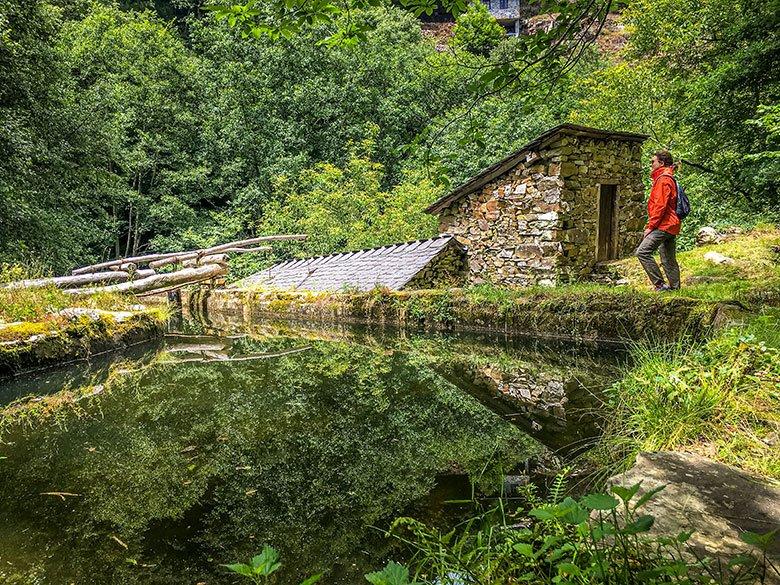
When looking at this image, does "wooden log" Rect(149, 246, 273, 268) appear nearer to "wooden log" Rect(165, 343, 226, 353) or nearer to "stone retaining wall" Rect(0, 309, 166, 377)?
"stone retaining wall" Rect(0, 309, 166, 377)

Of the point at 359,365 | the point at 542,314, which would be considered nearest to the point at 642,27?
the point at 542,314

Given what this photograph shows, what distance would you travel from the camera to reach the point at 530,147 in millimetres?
10570

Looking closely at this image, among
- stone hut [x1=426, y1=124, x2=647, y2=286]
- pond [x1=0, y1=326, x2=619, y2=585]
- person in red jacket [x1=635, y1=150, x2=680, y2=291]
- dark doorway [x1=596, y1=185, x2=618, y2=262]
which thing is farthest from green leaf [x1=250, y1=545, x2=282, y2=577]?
dark doorway [x1=596, y1=185, x2=618, y2=262]

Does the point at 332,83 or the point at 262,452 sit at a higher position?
the point at 332,83

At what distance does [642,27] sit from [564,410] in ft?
62.7

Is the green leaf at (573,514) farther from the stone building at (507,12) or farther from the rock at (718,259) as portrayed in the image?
the stone building at (507,12)

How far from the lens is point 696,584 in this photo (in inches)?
52.1

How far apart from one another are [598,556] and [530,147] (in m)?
10.2

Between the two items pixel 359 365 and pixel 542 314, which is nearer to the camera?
pixel 359 365

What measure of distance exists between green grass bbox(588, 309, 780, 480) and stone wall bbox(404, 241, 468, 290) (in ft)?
24.7

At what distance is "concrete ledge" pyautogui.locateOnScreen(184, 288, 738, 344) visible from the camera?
19.6 ft

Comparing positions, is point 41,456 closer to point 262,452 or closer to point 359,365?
point 262,452

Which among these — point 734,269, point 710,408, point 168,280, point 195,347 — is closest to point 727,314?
point 710,408

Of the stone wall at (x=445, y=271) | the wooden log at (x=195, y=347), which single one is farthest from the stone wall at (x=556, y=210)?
the wooden log at (x=195, y=347)
